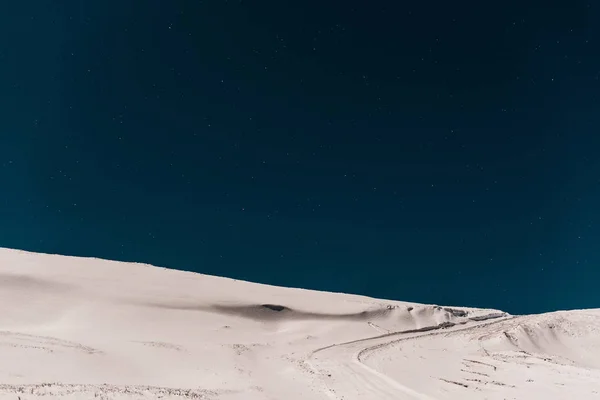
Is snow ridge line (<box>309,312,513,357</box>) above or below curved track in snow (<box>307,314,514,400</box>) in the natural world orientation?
above

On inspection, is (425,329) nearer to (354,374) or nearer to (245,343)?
(245,343)

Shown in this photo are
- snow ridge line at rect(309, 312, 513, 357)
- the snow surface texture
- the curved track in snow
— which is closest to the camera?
the snow surface texture

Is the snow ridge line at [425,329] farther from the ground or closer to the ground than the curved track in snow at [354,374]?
farther from the ground

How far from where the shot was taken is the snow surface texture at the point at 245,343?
966cm

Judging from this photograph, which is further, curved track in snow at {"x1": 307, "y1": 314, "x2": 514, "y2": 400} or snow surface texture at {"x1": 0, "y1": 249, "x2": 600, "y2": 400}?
Result: curved track in snow at {"x1": 307, "y1": 314, "x2": 514, "y2": 400}

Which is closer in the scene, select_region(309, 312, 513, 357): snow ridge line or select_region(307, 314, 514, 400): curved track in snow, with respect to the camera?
select_region(307, 314, 514, 400): curved track in snow

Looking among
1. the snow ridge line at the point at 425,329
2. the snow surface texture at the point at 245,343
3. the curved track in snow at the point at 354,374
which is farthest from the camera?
the snow ridge line at the point at 425,329

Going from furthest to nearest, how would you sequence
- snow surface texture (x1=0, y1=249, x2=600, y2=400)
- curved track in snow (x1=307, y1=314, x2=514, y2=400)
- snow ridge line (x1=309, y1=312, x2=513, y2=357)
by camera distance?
1. snow ridge line (x1=309, y1=312, x2=513, y2=357)
2. curved track in snow (x1=307, y1=314, x2=514, y2=400)
3. snow surface texture (x1=0, y1=249, x2=600, y2=400)

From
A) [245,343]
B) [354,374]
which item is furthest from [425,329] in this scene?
[354,374]

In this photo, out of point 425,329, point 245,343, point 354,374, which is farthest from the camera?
point 425,329

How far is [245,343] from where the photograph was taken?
17.5 metres

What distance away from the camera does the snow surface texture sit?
966 cm

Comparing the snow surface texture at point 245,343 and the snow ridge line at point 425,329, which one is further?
the snow ridge line at point 425,329

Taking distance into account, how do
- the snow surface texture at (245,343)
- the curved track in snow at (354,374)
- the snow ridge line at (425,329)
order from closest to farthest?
1. the snow surface texture at (245,343)
2. the curved track in snow at (354,374)
3. the snow ridge line at (425,329)
